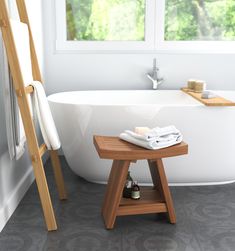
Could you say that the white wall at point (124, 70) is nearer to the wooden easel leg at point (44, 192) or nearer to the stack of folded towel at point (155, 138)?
the stack of folded towel at point (155, 138)

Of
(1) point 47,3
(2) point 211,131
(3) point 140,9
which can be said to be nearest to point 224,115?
(2) point 211,131

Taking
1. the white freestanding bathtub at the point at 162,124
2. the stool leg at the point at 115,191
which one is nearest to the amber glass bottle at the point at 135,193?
the stool leg at the point at 115,191

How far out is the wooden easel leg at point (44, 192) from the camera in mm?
1993

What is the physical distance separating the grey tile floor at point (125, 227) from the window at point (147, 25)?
154 centimetres

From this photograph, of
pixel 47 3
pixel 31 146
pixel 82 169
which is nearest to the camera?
pixel 31 146

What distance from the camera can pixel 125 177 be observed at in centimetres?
203

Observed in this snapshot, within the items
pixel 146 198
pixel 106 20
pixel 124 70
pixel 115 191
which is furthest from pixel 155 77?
pixel 115 191

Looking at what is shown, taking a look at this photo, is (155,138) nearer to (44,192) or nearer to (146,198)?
(146,198)

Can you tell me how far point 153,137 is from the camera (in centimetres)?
199

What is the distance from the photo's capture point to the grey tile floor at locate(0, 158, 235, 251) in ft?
6.25

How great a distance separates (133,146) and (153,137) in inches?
5.4

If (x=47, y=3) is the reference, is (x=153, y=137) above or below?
below

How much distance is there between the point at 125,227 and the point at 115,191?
9.2 inches

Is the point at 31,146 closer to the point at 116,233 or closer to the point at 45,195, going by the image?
the point at 45,195
